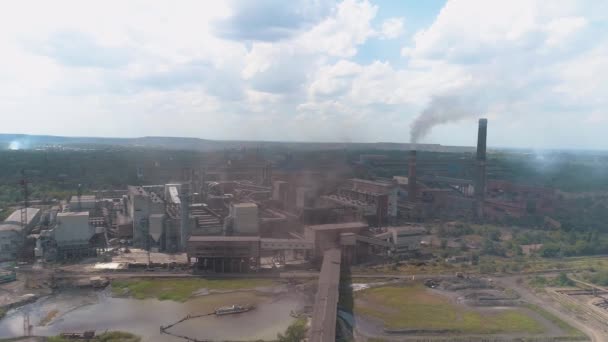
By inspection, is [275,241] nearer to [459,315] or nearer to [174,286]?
[174,286]

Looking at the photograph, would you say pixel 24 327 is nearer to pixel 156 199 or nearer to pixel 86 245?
pixel 86 245

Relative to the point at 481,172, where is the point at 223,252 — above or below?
below

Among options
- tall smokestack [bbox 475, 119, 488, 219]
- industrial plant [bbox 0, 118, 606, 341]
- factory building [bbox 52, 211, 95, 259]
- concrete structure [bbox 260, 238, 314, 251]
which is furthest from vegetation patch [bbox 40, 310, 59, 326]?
tall smokestack [bbox 475, 119, 488, 219]

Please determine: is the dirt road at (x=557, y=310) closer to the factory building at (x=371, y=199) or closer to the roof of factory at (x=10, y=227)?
the factory building at (x=371, y=199)

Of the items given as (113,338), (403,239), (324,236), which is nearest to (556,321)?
(403,239)

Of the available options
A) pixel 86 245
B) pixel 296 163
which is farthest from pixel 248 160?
pixel 86 245

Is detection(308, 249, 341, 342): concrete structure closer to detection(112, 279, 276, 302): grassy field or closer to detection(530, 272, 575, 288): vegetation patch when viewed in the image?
detection(112, 279, 276, 302): grassy field
